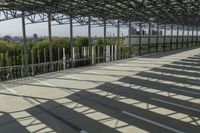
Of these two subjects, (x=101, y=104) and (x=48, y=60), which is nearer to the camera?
(x=101, y=104)

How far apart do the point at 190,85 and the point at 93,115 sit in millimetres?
6864

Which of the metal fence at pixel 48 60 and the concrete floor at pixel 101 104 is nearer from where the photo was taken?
the concrete floor at pixel 101 104

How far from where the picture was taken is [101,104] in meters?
9.87

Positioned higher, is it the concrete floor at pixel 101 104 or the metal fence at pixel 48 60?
the metal fence at pixel 48 60

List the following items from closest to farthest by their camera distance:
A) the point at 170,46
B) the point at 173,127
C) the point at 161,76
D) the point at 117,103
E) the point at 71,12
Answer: the point at 173,127 → the point at 117,103 → the point at 161,76 → the point at 71,12 → the point at 170,46

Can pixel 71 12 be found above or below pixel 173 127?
above

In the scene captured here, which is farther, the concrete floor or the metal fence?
the metal fence

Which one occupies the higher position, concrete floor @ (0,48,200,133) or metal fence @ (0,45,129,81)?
metal fence @ (0,45,129,81)

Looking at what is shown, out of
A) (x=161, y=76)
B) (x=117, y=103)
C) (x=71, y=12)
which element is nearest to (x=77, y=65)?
(x=71, y=12)

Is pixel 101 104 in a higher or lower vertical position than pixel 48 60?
lower

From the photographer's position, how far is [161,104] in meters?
9.88

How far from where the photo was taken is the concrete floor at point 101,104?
7574 mm

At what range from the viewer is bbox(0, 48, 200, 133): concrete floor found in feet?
24.8

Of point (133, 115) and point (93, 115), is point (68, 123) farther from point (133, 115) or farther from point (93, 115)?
point (133, 115)
